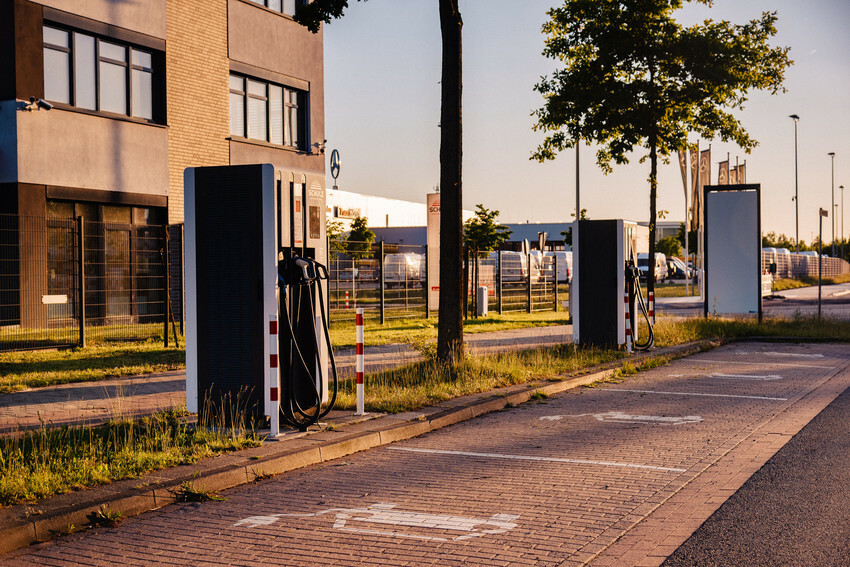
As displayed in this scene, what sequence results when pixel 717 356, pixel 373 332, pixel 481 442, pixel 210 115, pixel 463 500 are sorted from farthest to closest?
1. pixel 210 115
2. pixel 373 332
3. pixel 717 356
4. pixel 481 442
5. pixel 463 500

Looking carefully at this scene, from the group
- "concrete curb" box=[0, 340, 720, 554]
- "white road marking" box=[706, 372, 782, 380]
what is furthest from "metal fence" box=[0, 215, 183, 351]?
"white road marking" box=[706, 372, 782, 380]

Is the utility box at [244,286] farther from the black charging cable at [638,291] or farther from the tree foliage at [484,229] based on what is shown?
the tree foliage at [484,229]

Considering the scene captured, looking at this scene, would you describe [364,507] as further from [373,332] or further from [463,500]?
[373,332]

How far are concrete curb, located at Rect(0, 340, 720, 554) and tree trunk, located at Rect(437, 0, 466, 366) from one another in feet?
5.39

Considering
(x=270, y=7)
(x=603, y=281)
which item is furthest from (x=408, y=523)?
(x=270, y=7)

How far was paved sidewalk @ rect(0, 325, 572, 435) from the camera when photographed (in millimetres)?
9000

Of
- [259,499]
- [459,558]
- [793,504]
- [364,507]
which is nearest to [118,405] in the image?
[259,499]

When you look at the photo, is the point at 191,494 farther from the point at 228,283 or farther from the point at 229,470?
the point at 228,283

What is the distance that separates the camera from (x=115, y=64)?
20.4 metres

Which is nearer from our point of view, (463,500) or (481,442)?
(463,500)

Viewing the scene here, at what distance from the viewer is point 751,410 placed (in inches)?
401

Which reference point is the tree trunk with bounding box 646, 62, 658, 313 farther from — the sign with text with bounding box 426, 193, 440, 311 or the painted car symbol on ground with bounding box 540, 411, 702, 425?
the painted car symbol on ground with bounding box 540, 411, 702, 425

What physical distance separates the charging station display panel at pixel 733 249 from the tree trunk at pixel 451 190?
453 inches

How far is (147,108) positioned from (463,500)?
1751 cm
